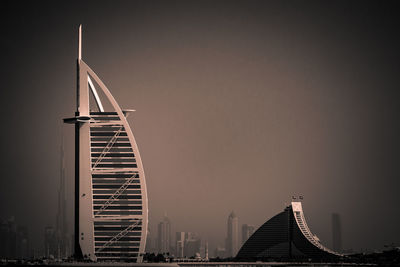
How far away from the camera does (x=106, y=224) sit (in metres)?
199

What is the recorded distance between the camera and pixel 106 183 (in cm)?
19712

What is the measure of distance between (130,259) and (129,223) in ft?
28.0

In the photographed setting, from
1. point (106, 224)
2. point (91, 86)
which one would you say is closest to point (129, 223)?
point (106, 224)

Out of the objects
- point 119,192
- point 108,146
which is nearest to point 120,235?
point 119,192

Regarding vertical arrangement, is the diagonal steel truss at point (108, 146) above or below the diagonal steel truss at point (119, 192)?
above

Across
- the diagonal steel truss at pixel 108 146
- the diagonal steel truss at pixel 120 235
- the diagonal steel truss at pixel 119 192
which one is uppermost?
the diagonal steel truss at pixel 108 146

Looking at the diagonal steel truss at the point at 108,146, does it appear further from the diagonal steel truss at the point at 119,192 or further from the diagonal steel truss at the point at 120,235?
the diagonal steel truss at the point at 120,235

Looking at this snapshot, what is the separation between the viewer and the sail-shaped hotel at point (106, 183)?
→ 19425 cm

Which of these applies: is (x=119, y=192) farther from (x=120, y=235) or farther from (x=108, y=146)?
(x=108, y=146)

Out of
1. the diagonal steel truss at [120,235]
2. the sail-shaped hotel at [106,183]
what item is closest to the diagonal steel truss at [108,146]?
the sail-shaped hotel at [106,183]

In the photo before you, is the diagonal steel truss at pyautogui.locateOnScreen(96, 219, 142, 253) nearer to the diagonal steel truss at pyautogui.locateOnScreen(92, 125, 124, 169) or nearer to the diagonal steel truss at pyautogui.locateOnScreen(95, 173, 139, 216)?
the diagonal steel truss at pyautogui.locateOnScreen(95, 173, 139, 216)

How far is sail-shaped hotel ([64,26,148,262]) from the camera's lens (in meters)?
194

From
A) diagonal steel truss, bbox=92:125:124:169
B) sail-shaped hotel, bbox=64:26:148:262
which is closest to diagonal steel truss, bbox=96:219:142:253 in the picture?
sail-shaped hotel, bbox=64:26:148:262

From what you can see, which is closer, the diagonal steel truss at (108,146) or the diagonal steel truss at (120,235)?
the diagonal steel truss at (108,146)
